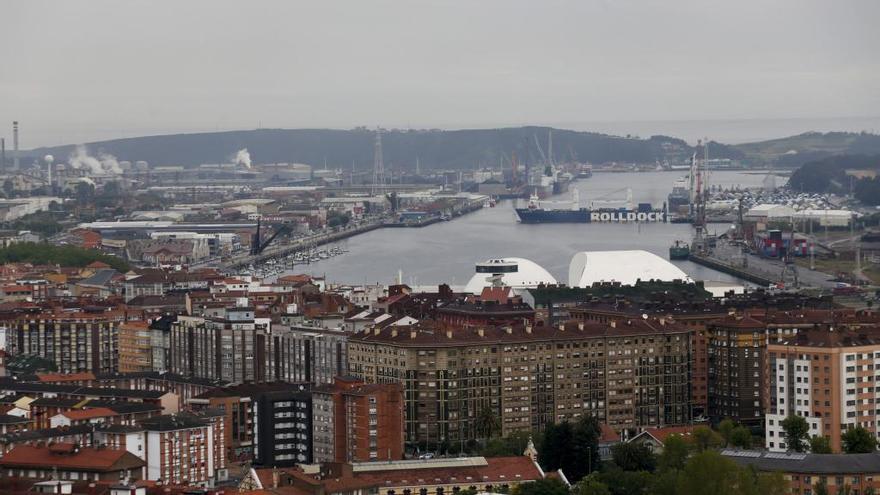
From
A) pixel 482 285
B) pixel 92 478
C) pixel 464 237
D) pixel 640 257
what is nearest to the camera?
pixel 92 478

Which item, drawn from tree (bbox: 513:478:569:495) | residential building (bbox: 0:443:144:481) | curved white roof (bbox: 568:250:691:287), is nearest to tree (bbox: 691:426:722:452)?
tree (bbox: 513:478:569:495)

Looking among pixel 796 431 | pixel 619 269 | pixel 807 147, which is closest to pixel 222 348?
pixel 796 431

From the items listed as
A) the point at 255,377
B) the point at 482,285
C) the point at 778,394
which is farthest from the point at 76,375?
the point at 482,285

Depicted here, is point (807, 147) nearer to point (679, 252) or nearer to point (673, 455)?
point (679, 252)

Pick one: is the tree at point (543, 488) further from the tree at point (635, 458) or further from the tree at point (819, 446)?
the tree at point (819, 446)

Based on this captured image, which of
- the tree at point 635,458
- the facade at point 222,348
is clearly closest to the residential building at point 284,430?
the tree at point 635,458

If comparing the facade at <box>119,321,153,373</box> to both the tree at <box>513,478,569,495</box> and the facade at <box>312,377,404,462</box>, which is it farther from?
the tree at <box>513,478,569,495</box>

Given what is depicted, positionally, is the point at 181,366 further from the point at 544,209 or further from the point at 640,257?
the point at 544,209
